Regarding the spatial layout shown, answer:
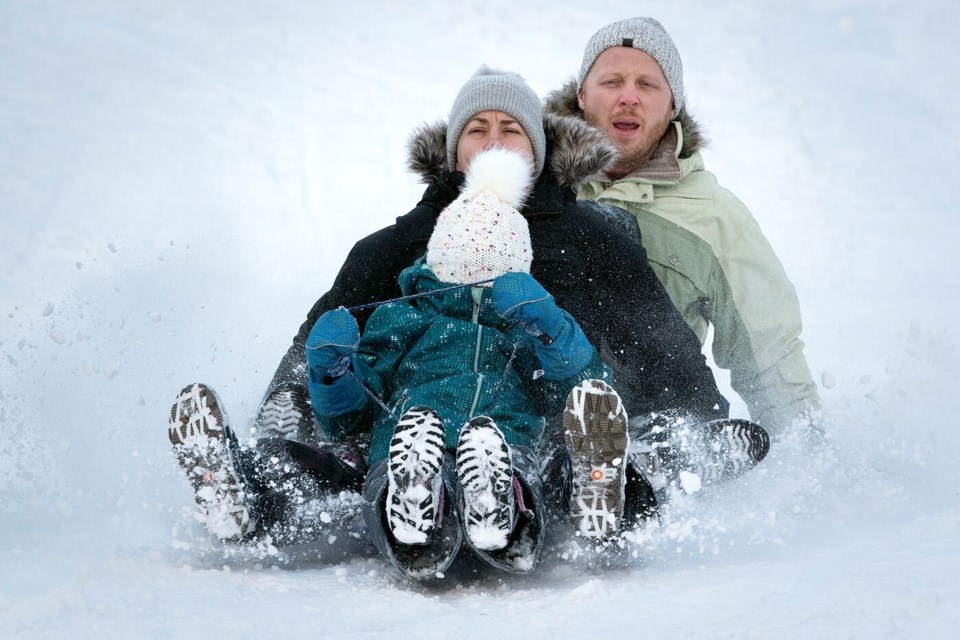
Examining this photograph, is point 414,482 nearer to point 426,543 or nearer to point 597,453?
point 426,543

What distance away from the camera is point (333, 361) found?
1.84 metres

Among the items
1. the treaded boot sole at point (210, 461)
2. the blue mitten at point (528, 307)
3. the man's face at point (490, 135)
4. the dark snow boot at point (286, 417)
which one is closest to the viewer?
the treaded boot sole at point (210, 461)

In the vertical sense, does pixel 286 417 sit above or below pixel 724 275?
below

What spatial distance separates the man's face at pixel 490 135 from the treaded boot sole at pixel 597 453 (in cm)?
105

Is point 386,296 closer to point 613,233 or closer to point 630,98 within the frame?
point 613,233

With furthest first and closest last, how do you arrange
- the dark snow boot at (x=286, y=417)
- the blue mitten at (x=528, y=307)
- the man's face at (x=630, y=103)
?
1. the man's face at (x=630, y=103)
2. the dark snow boot at (x=286, y=417)
3. the blue mitten at (x=528, y=307)

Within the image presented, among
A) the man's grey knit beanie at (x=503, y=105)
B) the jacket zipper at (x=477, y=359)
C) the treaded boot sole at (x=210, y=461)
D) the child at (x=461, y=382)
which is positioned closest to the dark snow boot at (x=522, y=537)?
the child at (x=461, y=382)

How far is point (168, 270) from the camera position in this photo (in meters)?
3.05

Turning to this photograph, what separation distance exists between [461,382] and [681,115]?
1697mm

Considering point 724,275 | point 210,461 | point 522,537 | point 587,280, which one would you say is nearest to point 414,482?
point 522,537

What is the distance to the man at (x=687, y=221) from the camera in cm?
279

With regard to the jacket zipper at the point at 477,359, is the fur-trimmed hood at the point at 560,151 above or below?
above

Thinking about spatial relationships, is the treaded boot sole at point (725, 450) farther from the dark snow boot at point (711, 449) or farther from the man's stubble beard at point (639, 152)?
the man's stubble beard at point (639, 152)

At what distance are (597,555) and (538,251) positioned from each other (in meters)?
0.87
